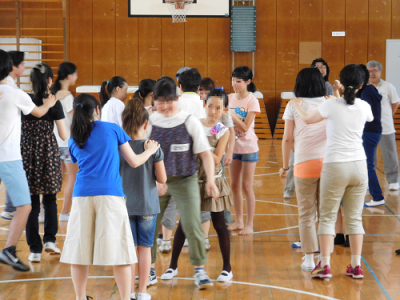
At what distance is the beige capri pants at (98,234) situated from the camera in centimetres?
258

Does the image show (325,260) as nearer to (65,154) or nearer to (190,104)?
(190,104)

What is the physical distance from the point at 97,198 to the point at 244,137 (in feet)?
6.55

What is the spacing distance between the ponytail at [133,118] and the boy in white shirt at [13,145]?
0.95m

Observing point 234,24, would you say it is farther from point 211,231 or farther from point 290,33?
point 211,231

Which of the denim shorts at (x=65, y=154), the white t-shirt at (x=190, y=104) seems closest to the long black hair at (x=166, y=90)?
the white t-shirt at (x=190, y=104)

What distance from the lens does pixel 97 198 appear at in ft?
8.52

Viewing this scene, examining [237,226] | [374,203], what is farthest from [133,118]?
[374,203]

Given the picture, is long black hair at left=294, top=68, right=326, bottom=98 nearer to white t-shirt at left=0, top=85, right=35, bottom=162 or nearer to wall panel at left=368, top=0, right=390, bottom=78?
white t-shirt at left=0, top=85, right=35, bottom=162

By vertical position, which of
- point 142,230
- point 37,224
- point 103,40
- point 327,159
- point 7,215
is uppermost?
point 103,40

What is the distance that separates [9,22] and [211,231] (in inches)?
354

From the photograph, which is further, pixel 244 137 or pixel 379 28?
pixel 379 28

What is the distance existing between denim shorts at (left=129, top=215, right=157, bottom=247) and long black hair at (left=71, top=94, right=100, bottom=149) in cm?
55

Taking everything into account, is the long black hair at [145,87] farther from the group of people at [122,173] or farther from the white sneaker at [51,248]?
the white sneaker at [51,248]

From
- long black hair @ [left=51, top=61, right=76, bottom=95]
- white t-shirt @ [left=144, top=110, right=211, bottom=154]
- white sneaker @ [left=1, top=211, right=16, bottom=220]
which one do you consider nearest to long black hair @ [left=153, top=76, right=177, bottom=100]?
white t-shirt @ [left=144, top=110, right=211, bottom=154]
